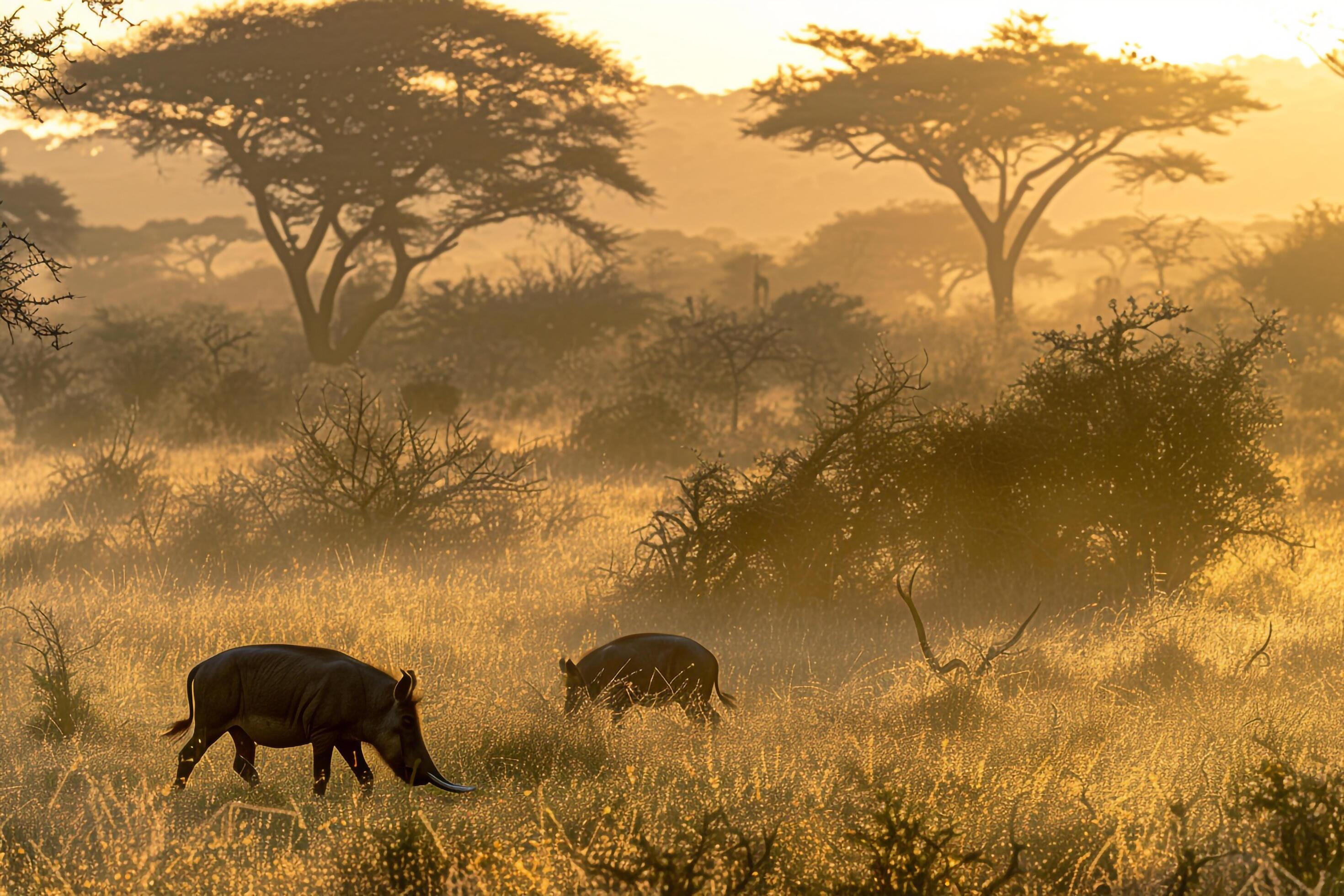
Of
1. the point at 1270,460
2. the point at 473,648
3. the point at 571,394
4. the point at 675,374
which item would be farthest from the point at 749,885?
the point at 571,394

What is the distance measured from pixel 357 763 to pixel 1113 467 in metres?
6.14

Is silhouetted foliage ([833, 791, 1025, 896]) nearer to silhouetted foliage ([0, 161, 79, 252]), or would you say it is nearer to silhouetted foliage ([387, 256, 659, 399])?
silhouetted foliage ([387, 256, 659, 399])

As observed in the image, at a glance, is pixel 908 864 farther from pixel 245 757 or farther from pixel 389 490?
pixel 389 490

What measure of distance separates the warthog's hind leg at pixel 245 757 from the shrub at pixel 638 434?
11.2 metres

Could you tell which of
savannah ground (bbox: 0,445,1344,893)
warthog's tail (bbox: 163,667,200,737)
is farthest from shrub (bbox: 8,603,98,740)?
warthog's tail (bbox: 163,667,200,737)

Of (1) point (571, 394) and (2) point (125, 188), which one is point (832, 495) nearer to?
(1) point (571, 394)

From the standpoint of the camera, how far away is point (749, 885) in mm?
4152

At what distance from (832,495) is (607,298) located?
17.4 metres

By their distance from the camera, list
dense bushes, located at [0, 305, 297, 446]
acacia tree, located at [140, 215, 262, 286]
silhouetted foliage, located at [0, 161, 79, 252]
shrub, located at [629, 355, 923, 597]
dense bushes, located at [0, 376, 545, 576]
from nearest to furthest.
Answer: shrub, located at [629, 355, 923, 597]
dense bushes, located at [0, 376, 545, 576]
dense bushes, located at [0, 305, 297, 446]
silhouetted foliage, located at [0, 161, 79, 252]
acacia tree, located at [140, 215, 262, 286]

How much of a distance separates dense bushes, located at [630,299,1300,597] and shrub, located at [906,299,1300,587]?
0.01 m

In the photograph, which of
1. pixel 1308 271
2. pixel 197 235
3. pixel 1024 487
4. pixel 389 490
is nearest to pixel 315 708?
pixel 1024 487

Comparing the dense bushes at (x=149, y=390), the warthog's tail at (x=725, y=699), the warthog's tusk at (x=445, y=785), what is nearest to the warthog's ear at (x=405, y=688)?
the warthog's tusk at (x=445, y=785)

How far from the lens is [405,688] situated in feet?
15.0

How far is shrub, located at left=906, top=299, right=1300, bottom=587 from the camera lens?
9.30 metres
